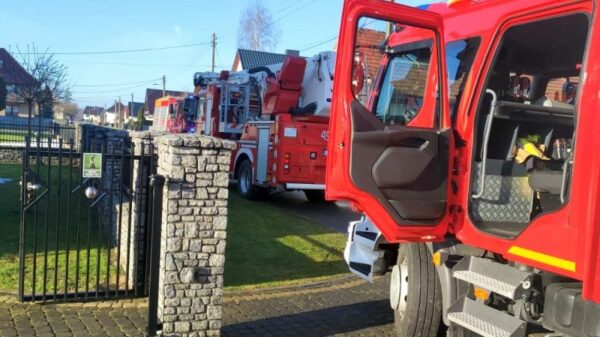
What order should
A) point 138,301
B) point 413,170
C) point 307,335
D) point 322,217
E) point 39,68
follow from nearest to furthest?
point 413,170 → point 307,335 → point 138,301 → point 322,217 → point 39,68

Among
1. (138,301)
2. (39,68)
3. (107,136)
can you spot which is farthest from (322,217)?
(39,68)

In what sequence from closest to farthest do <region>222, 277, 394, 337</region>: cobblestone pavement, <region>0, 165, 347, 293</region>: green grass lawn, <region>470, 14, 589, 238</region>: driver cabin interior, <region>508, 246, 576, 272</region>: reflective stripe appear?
<region>508, 246, 576, 272</region>: reflective stripe, <region>470, 14, 589, 238</region>: driver cabin interior, <region>222, 277, 394, 337</region>: cobblestone pavement, <region>0, 165, 347, 293</region>: green grass lawn

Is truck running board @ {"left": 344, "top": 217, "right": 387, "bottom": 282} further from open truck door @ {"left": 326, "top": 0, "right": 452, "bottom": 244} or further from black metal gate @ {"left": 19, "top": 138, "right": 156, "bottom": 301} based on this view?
black metal gate @ {"left": 19, "top": 138, "right": 156, "bottom": 301}

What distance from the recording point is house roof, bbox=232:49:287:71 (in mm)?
40719

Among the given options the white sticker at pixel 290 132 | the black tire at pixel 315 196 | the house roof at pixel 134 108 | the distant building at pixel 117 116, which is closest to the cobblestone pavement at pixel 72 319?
the white sticker at pixel 290 132

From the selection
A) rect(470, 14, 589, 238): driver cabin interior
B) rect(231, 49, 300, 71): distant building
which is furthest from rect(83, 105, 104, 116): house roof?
rect(470, 14, 589, 238): driver cabin interior

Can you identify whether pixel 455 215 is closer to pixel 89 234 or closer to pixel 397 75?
pixel 397 75

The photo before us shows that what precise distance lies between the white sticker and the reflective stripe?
9.19m

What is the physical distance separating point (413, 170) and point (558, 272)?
1188 millimetres

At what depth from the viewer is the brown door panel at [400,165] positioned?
3.92m

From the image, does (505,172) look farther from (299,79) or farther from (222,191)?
(299,79)

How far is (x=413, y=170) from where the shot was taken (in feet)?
12.9

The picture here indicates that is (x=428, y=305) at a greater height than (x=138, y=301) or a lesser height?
greater

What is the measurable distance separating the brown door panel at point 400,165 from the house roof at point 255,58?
36999 mm
